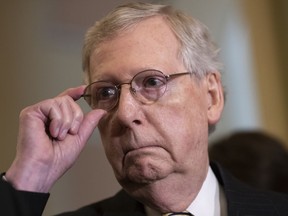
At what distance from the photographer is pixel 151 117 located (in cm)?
148

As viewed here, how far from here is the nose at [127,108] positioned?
1460mm

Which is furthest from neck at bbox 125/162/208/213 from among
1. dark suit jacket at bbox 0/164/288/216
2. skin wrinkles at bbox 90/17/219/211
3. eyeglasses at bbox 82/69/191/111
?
eyeglasses at bbox 82/69/191/111

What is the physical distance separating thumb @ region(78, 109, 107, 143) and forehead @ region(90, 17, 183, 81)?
0.11 m

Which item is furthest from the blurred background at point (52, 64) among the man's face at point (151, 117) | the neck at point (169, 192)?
the neck at point (169, 192)

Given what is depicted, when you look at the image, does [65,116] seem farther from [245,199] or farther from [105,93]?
[245,199]

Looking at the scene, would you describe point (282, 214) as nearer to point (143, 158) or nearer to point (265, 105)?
point (143, 158)

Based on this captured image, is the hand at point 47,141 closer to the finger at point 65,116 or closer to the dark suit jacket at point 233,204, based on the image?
the finger at point 65,116

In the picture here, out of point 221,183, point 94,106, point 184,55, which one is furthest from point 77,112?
point 221,183

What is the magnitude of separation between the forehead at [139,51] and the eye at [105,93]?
0.12ft

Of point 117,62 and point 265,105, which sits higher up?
point 117,62

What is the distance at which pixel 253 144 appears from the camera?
107 inches

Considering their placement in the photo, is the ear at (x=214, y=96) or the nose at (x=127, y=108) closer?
the nose at (x=127, y=108)

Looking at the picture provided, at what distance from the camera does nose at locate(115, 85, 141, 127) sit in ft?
4.79

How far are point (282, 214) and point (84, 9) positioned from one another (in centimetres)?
105
